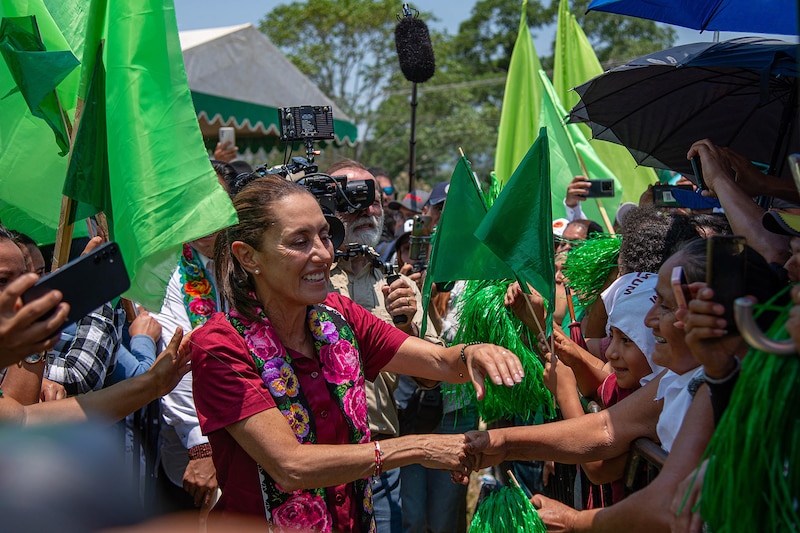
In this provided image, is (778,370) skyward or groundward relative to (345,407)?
skyward

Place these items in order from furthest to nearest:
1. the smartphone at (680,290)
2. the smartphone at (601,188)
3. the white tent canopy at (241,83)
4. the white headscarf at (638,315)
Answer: the white tent canopy at (241,83)
the smartphone at (601,188)
the white headscarf at (638,315)
the smartphone at (680,290)

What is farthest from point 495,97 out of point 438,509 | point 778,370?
point 778,370

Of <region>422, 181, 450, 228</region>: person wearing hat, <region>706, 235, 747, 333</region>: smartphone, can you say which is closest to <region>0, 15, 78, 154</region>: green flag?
<region>706, 235, 747, 333</region>: smartphone

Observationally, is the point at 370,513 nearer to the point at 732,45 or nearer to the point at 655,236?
the point at 655,236

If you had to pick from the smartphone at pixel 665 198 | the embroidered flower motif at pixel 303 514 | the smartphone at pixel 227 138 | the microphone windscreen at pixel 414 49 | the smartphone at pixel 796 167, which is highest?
the microphone windscreen at pixel 414 49

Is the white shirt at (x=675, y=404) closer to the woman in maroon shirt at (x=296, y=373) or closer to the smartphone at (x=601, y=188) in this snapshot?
the woman in maroon shirt at (x=296, y=373)

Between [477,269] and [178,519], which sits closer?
[178,519]

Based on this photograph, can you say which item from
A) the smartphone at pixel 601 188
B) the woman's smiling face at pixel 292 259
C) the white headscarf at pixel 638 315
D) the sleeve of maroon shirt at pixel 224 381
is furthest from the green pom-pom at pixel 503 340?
the smartphone at pixel 601 188

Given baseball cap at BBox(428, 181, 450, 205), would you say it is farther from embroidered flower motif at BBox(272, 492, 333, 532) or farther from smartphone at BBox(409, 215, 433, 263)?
embroidered flower motif at BBox(272, 492, 333, 532)

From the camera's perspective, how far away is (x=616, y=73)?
121 inches

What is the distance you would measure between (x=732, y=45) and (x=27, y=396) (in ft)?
8.65

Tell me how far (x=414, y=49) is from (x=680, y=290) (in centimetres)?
340

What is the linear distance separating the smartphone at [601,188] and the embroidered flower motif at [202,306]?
8.69ft

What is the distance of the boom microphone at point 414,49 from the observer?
4938mm
